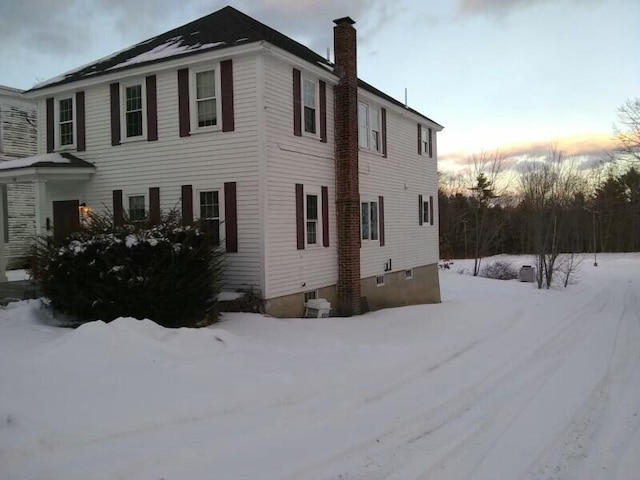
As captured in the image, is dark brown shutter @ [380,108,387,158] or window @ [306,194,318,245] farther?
dark brown shutter @ [380,108,387,158]

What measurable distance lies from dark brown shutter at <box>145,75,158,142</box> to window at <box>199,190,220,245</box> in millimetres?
2069

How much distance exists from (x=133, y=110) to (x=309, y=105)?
Answer: 14.6 feet

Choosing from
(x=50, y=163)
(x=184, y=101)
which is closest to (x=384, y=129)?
(x=184, y=101)

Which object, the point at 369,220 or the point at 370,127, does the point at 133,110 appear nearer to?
the point at 370,127

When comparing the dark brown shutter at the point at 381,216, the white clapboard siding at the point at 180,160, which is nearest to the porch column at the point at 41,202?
the white clapboard siding at the point at 180,160

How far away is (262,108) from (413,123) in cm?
1002

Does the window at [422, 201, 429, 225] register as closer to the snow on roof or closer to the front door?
the snow on roof

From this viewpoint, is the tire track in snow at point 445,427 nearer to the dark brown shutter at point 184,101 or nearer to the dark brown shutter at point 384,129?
the dark brown shutter at point 184,101

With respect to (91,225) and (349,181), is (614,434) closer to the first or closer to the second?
(91,225)

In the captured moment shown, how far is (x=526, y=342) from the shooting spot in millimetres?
10578

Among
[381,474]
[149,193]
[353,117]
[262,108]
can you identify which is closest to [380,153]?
[353,117]

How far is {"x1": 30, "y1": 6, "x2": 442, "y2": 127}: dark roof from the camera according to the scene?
479 inches

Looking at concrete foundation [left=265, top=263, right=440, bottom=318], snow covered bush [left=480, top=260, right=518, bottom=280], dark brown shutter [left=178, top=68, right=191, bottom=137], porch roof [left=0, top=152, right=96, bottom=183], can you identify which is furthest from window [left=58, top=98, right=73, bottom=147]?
snow covered bush [left=480, top=260, right=518, bottom=280]

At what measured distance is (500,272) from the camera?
37000 mm
